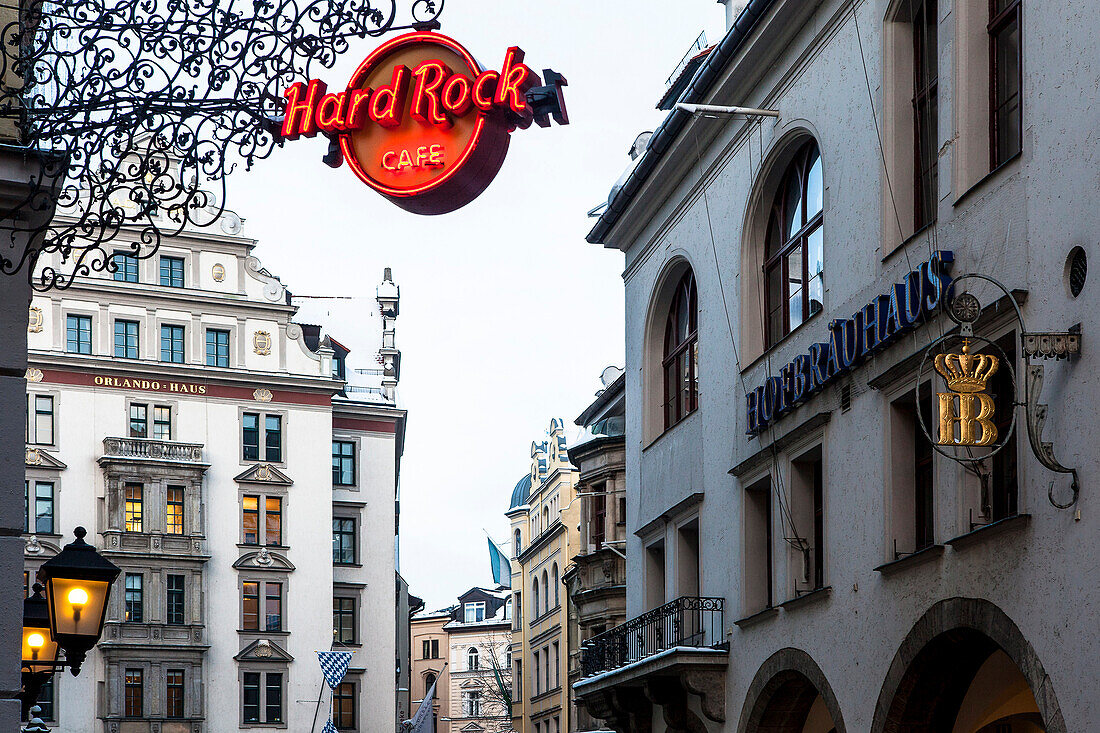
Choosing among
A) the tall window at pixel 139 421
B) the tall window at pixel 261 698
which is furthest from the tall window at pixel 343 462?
the tall window at pixel 261 698

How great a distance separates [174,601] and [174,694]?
9.54ft

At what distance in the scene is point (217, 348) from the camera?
53.3 m

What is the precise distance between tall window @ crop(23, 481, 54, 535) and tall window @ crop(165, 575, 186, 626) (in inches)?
159

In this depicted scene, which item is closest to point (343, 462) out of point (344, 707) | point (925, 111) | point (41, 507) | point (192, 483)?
point (192, 483)

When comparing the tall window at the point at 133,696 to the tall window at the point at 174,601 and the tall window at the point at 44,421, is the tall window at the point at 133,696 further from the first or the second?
the tall window at the point at 44,421

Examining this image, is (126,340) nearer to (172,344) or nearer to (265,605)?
(172,344)

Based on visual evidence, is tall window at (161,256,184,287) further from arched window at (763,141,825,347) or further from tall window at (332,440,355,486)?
arched window at (763,141,825,347)

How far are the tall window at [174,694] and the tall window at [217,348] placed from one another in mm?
10049

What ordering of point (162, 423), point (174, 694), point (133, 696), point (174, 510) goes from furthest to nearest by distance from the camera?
1. point (162, 423)
2. point (174, 510)
3. point (174, 694)
4. point (133, 696)

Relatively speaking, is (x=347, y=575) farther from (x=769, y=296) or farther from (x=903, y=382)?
(x=903, y=382)

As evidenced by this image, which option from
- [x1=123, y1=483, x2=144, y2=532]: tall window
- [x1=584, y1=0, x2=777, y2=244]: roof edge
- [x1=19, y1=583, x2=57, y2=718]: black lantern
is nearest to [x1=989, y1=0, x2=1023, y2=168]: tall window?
[x1=584, y1=0, x2=777, y2=244]: roof edge

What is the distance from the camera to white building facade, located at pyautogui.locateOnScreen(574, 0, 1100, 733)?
13797 millimetres

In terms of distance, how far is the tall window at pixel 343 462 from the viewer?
57.9 m

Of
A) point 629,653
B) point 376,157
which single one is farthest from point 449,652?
point 376,157
